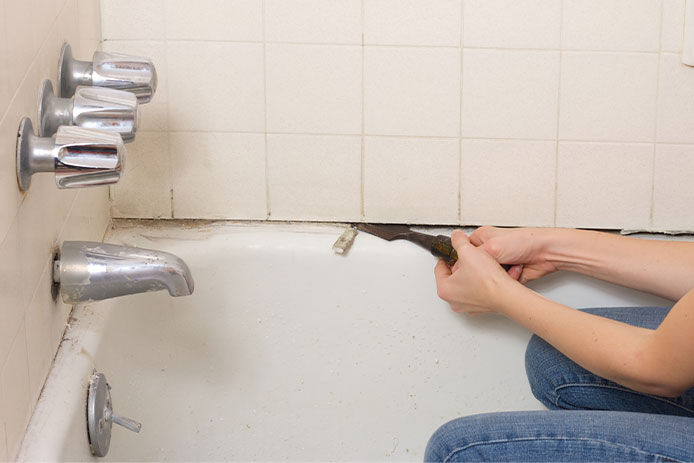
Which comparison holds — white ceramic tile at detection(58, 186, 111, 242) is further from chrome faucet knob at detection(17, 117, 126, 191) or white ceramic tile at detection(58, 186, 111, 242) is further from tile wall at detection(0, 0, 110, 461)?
chrome faucet knob at detection(17, 117, 126, 191)

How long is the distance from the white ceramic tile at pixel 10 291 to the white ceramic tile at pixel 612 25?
2.98 feet

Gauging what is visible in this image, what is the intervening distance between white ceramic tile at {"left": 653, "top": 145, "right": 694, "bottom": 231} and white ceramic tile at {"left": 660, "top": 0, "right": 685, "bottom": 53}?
16cm

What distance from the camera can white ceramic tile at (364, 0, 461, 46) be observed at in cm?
143

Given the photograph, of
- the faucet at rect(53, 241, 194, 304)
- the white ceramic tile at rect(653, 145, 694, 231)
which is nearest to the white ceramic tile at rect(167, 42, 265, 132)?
the faucet at rect(53, 241, 194, 304)

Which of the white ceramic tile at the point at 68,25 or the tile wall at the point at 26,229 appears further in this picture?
the white ceramic tile at the point at 68,25

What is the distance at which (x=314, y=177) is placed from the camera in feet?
4.98

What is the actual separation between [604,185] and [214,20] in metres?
0.69

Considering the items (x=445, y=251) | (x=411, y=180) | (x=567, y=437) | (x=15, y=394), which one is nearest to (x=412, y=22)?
(x=411, y=180)

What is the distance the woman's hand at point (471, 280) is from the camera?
49.3 inches

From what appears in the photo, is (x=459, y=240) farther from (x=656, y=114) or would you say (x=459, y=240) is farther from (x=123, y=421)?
(x=123, y=421)

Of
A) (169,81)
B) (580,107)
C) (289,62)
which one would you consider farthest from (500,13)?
(169,81)

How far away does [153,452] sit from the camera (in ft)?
4.62

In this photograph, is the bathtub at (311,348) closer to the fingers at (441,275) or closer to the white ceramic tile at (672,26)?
the fingers at (441,275)

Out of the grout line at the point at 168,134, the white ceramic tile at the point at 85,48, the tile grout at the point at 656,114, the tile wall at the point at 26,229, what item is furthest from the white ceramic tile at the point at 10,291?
the tile grout at the point at 656,114
